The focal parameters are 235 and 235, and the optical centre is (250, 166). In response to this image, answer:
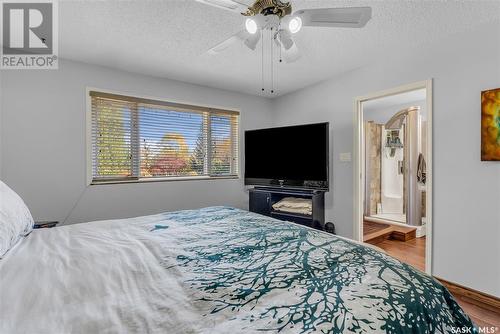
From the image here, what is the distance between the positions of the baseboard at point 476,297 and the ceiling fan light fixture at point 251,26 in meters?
2.84

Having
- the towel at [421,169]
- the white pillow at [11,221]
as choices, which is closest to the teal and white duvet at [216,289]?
the white pillow at [11,221]

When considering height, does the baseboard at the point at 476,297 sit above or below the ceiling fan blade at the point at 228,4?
below

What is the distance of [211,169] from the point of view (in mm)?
3686

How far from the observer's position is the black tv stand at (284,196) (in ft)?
9.84

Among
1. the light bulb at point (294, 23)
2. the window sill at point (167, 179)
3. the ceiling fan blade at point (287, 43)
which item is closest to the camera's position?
the light bulb at point (294, 23)

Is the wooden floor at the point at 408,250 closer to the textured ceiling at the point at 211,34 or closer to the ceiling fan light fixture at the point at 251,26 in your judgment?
the textured ceiling at the point at 211,34

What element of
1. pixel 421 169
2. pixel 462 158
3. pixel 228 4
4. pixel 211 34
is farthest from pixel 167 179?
pixel 421 169

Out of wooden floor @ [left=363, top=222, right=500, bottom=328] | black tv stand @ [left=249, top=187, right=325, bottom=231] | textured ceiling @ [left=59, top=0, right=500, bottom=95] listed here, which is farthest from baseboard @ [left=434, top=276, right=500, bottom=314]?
textured ceiling @ [left=59, top=0, right=500, bottom=95]

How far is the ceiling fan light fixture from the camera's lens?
58.5 inches

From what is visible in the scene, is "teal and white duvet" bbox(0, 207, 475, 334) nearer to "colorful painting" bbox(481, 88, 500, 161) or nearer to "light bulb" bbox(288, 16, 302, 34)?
"light bulb" bbox(288, 16, 302, 34)

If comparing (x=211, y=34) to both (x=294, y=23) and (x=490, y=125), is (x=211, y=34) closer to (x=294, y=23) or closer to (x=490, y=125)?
(x=294, y=23)

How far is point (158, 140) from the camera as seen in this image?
3.21m

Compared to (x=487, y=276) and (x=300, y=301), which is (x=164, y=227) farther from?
(x=487, y=276)

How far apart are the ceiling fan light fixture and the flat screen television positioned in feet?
5.59
